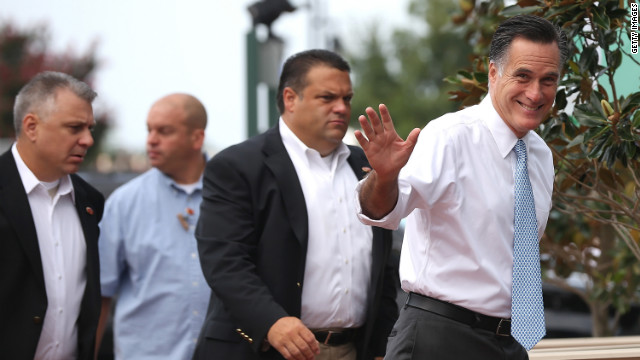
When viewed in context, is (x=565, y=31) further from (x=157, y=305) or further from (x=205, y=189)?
(x=157, y=305)

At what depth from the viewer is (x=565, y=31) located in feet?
13.0

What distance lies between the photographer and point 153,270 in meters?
4.96

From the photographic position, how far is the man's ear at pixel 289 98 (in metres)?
4.28

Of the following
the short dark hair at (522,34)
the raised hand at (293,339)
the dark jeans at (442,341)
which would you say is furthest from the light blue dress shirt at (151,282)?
the short dark hair at (522,34)

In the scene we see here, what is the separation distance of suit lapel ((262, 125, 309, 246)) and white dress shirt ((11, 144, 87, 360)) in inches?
37.0

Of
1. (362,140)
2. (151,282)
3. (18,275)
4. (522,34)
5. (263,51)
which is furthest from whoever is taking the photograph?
(263,51)

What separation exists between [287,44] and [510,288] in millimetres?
7145

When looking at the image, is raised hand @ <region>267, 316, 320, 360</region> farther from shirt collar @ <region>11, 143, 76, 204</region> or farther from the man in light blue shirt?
the man in light blue shirt

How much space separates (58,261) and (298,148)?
3.80 ft

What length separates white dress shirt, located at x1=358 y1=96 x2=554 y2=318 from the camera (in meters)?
3.05

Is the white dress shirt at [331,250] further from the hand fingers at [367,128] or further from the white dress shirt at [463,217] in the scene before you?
the hand fingers at [367,128]

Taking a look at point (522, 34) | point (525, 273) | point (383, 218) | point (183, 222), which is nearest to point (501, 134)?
point (522, 34)

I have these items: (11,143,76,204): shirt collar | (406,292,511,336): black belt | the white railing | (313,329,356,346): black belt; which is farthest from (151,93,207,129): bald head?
(406,292,511,336): black belt

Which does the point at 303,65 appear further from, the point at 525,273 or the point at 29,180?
the point at 525,273
